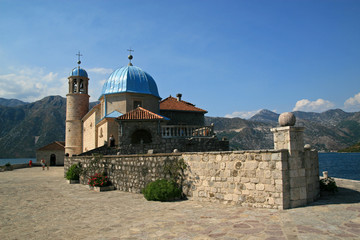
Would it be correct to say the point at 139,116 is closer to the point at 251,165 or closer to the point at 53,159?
the point at 251,165

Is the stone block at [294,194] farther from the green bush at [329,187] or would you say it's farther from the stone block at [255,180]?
the green bush at [329,187]

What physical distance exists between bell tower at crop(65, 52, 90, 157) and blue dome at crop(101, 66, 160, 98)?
15.7m

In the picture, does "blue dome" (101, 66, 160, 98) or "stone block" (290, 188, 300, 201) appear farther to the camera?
"blue dome" (101, 66, 160, 98)

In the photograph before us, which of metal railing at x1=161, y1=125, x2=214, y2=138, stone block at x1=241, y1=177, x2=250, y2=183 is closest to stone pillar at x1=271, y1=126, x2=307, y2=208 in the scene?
stone block at x1=241, y1=177, x2=250, y2=183

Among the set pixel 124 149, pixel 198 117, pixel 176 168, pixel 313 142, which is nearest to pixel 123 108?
pixel 124 149

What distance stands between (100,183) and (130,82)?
1301 centimetres

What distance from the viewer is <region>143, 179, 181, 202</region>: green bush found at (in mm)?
10484

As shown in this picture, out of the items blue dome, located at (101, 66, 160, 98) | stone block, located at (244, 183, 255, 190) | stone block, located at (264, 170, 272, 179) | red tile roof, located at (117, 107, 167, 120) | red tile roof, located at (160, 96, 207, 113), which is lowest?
→ stone block, located at (244, 183, 255, 190)

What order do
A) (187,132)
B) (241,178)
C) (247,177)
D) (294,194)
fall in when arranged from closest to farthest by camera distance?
(294,194) → (247,177) → (241,178) → (187,132)

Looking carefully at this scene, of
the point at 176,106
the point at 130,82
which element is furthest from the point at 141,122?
the point at 176,106

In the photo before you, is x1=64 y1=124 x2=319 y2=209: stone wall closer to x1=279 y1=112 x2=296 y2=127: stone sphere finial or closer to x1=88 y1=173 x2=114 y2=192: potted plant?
x1=279 y1=112 x2=296 y2=127: stone sphere finial

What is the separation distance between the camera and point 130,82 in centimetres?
2561

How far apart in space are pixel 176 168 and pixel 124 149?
9.81 m

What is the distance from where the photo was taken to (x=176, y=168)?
35.8 feet
